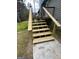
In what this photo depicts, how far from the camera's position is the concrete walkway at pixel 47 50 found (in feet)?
5.19

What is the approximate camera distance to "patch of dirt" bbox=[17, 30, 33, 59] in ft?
4.75

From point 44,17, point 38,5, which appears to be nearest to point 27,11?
point 38,5

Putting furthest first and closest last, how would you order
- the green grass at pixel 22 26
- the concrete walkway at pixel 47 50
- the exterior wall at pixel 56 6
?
the exterior wall at pixel 56 6 → the concrete walkway at pixel 47 50 → the green grass at pixel 22 26

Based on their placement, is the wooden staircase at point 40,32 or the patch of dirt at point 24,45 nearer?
the patch of dirt at point 24,45

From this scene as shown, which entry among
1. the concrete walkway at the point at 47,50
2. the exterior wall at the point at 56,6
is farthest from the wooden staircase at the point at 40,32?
the exterior wall at the point at 56,6

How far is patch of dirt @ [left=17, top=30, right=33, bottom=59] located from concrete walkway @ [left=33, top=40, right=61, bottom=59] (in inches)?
3.2

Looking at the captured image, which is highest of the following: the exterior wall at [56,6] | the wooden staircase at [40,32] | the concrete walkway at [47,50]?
the exterior wall at [56,6]

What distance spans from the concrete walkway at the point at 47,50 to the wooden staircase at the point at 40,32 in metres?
0.06

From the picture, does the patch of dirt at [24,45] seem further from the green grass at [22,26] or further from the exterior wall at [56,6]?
the exterior wall at [56,6]

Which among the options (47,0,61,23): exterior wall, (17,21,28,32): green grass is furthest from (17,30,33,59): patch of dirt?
(47,0,61,23): exterior wall

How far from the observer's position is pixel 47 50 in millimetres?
1640

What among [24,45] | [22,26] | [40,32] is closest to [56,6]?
[40,32]
